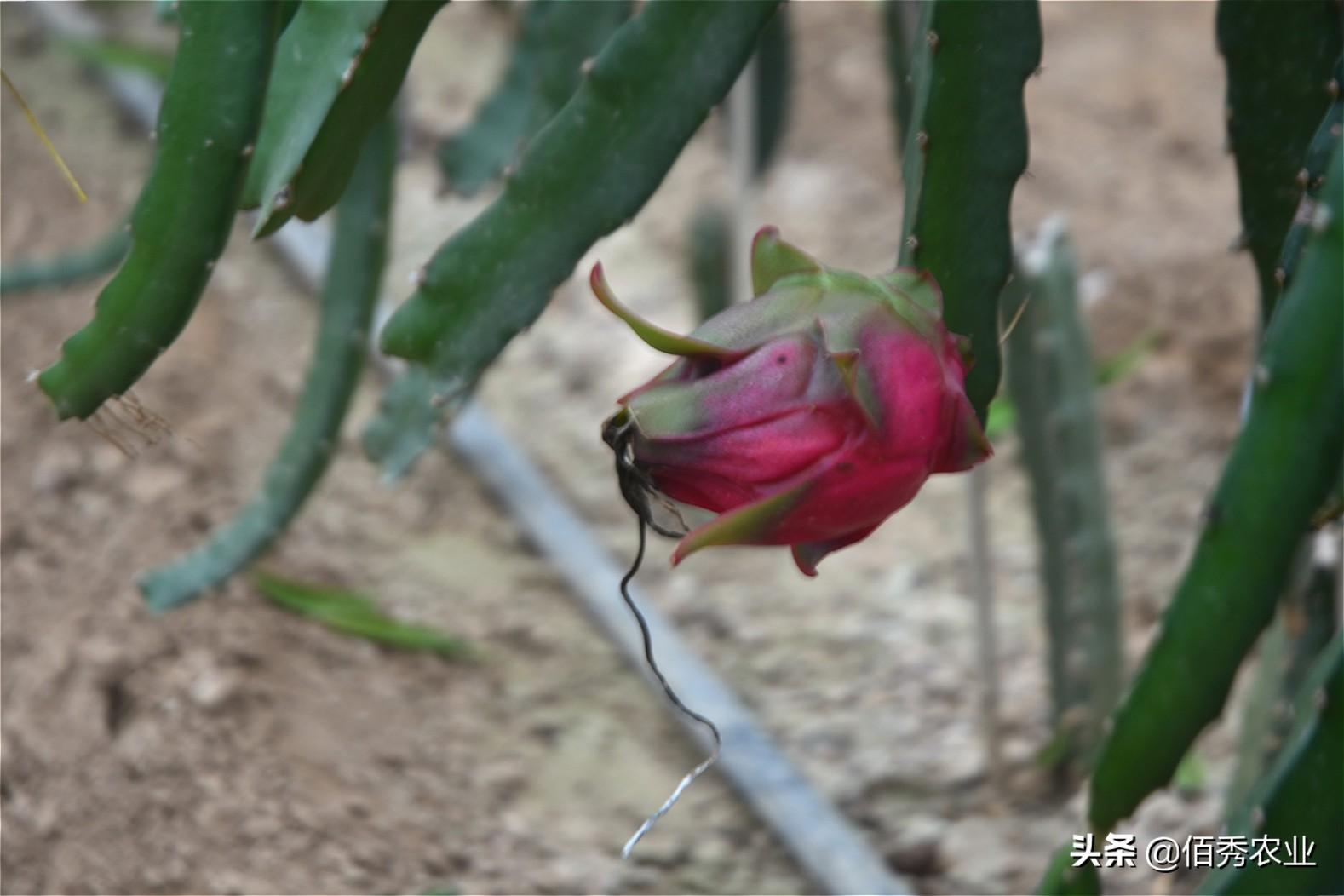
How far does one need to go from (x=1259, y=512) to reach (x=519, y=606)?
4.31 ft

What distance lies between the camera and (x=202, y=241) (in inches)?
33.7

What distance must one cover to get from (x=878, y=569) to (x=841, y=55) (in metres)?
1.58

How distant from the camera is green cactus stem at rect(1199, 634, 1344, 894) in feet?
2.19

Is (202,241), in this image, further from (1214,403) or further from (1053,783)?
(1214,403)

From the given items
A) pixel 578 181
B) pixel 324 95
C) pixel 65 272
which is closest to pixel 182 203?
pixel 324 95

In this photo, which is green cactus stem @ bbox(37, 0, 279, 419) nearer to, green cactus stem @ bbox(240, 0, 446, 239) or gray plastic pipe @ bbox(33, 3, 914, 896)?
green cactus stem @ bbox(240, 0, 446, 239)

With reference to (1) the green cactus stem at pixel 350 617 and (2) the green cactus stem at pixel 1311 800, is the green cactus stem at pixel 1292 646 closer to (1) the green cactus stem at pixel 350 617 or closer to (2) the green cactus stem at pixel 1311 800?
(2) the green cactus stem at pixel 1311 800

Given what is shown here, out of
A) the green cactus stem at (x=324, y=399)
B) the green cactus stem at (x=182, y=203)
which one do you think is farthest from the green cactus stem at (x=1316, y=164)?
the green cactus stem at (x=324, y=399)

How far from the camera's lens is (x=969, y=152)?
2.84 ft

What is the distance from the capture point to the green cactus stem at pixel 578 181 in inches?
37.7

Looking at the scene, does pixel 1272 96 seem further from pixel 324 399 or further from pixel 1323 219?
pixel 324 399

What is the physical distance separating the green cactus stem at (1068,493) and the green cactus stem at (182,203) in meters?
0.89

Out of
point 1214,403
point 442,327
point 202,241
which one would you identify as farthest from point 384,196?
point 1214,403

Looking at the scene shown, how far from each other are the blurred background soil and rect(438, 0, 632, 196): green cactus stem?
44 centimetres
